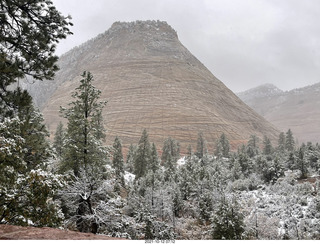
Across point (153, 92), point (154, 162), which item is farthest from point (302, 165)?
point (153, 92)

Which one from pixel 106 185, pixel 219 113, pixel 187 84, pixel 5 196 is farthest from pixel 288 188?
pixel 187 84

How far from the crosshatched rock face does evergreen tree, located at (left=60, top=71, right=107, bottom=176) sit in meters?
67.1

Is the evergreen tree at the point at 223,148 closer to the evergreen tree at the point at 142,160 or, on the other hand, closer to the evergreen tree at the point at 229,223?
the evergreen tree at the point at 142,160

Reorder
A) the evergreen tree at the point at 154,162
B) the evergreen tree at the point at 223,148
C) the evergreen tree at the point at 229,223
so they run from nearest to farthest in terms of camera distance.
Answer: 1. the evergreen tree at the point at 229,223
2. the evergreen tree at the point at 154,162
3. the evergreen tree at the point at 223,148

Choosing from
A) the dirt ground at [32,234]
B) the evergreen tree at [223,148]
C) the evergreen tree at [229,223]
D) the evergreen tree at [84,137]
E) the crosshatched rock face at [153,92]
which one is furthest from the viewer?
the crosshatched rock face at [153,92]

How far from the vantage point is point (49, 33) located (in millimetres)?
7641

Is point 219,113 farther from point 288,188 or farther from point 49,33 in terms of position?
point 49,33

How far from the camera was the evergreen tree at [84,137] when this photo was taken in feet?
46.1

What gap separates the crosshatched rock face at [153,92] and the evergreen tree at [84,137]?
67.1 meters

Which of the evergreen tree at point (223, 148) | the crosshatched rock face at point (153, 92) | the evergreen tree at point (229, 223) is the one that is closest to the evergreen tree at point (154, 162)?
the evergreen tree at point (229, 223)

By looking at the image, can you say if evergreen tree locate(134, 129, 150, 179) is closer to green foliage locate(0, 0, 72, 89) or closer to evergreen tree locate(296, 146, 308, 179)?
evergreen tree locate(296, 146, 308, 179)

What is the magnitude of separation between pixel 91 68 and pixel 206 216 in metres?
149

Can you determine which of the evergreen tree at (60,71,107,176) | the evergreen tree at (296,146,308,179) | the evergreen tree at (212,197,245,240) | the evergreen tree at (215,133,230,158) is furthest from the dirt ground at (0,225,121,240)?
the evergreen tree at (215,133,230,158)

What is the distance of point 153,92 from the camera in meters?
127
